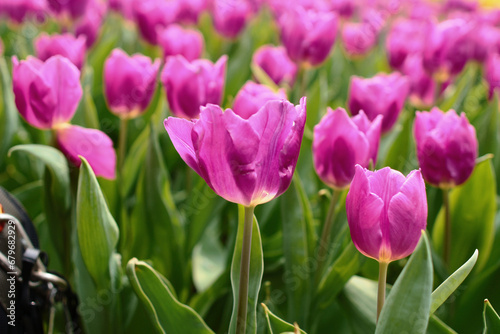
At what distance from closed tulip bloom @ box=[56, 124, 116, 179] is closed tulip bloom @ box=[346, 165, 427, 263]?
20.0 inches

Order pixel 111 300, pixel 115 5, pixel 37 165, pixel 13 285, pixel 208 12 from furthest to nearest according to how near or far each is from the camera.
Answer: pixel 208 12, pixel 115 5, pixel 37 165, pixel 111 300, pixel 13 285

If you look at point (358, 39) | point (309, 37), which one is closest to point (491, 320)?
point (309, 37)

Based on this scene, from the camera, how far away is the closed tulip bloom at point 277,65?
165 cm

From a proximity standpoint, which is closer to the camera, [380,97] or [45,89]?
[45,89]

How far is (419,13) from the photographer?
3.25 meters

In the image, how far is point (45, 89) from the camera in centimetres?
98

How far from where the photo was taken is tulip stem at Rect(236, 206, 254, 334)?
2.24 ft

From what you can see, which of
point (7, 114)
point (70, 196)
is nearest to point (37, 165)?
point (7, 114)

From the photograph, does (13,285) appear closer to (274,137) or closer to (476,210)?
(274,137)

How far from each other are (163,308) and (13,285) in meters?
0.19

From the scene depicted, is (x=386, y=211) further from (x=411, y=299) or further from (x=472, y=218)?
(x=472, y=218)

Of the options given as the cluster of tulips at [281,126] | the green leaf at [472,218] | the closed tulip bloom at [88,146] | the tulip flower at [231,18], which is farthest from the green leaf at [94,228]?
the tulip flower at [231,18]

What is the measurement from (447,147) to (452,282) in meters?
0.32

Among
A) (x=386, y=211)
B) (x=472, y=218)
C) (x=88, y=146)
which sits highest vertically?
(x=386, y=211)
